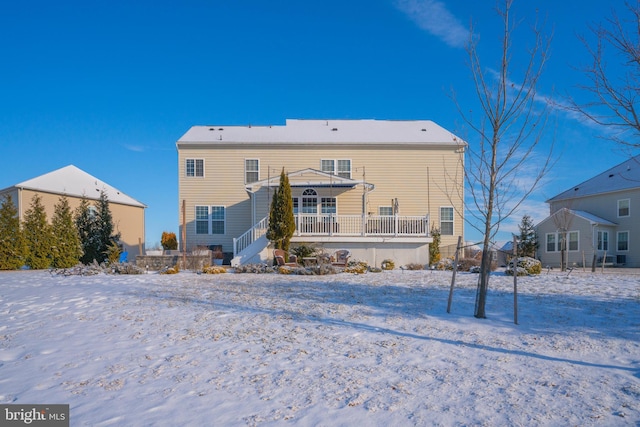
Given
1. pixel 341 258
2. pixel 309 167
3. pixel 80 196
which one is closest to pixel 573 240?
pixel 309 167

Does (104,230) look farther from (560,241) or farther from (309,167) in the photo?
(560,241)

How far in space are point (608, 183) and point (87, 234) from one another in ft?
105

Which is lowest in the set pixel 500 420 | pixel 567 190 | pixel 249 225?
pixel 500 420

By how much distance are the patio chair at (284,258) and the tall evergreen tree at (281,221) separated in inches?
20.5

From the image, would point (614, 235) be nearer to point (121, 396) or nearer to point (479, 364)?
point (479, 364)

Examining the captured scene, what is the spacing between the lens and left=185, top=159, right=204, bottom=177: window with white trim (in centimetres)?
2191

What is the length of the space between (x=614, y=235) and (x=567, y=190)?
6143 mm

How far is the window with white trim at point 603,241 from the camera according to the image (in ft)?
82.2

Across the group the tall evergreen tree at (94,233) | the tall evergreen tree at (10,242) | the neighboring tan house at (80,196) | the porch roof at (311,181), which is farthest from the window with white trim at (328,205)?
the tall evergreen tree at (10,242)

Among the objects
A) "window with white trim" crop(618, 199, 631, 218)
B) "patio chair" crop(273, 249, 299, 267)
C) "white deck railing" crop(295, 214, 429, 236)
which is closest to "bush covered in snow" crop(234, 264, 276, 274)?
"patio chair" crop(273, 249, 299, 267)

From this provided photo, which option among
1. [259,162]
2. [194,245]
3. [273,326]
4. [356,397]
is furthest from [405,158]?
[356,397]

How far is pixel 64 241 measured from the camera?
1747cm

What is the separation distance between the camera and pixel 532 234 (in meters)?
27.6

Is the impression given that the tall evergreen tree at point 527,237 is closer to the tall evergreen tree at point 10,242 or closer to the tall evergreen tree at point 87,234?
the tall evergreen tree at point 87,234
